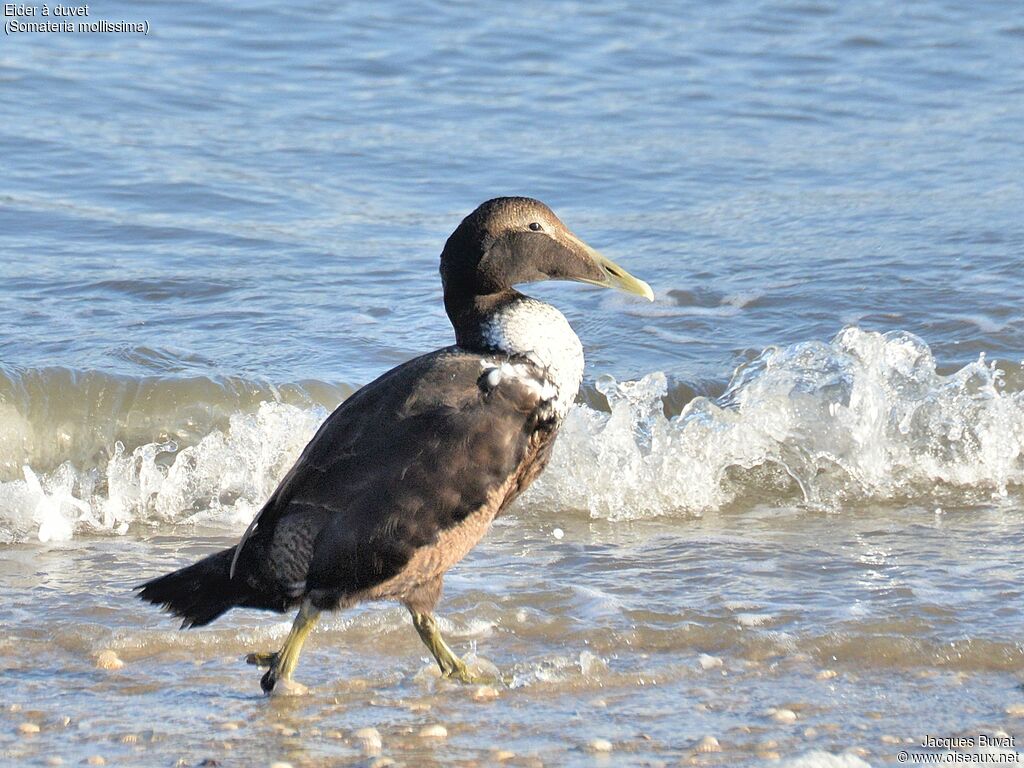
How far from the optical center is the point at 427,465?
4.51 metres

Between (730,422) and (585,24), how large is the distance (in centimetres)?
882

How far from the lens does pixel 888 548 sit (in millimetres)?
6262

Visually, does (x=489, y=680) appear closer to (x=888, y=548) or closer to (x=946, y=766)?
(x=946, y=766)

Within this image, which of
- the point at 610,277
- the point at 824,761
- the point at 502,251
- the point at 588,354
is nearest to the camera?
the point at 824,761

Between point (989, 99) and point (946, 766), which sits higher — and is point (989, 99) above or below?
above

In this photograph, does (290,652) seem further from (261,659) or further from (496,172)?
(496,172)

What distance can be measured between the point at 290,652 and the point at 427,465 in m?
0.77

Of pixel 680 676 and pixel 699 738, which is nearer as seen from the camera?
pixel 699 738

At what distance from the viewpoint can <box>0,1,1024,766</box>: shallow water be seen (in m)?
4.78

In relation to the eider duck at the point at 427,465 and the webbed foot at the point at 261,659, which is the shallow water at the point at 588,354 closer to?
the webbed foot at the point at 261,659

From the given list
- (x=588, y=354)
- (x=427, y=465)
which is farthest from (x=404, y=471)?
(x=588, y=354)

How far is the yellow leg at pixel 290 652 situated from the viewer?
4.77 metres

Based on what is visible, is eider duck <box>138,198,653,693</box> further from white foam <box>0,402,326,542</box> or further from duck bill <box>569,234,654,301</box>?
white foam <box>0,402,326,542</box>

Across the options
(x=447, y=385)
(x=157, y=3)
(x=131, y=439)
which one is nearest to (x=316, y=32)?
(x=157, y=3)
